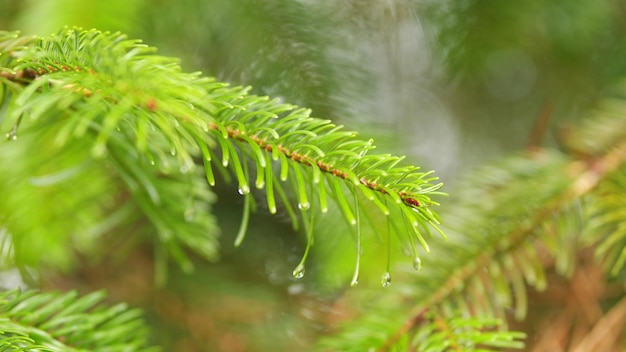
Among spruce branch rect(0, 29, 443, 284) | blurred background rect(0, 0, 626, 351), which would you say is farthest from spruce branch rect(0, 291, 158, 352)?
blurred background rect(0, 0, 626, 351)

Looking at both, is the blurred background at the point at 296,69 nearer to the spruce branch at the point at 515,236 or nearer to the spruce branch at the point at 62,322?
the spruce branch at the point at 515,236

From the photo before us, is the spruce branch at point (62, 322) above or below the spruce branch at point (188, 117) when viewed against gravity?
below

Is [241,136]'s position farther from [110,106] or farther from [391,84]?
[391,84]

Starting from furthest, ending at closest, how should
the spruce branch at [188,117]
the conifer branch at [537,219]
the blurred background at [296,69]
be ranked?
the blurred background at [296,69] < the conifer branch at [537,219] < the spruce branch at [188,117]

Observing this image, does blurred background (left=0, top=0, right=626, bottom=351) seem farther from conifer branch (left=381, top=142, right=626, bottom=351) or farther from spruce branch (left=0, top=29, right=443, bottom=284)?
spruce branch (left=0, top=29, right=443, bottom=284)

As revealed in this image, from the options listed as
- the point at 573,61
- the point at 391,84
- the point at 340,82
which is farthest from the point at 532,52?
the point at 340,82

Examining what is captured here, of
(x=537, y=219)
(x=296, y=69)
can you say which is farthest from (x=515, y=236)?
(x=296, y=69)

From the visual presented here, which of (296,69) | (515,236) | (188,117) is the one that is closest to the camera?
(188,117)

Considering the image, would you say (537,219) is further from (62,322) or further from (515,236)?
(62,322)

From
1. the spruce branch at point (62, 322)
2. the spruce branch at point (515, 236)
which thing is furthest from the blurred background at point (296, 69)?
the spruce branch at point (62, 322)
